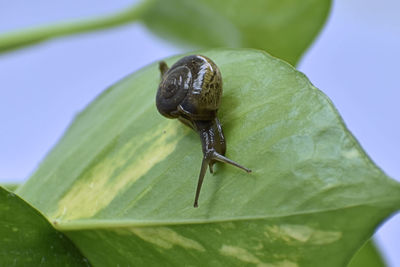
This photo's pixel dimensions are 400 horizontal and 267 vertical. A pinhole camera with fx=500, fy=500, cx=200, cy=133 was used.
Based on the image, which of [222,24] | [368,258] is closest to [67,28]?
[222,24]

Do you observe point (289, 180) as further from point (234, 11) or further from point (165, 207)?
point (234, 11)

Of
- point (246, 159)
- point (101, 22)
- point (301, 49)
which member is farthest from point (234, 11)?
point (246, 159)

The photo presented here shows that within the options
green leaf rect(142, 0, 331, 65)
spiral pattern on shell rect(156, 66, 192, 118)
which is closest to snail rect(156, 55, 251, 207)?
spiral pattern on shell rect(156, 66, 192, 118)

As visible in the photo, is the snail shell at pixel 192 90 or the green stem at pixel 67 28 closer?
the snail shell at pixel 192 90

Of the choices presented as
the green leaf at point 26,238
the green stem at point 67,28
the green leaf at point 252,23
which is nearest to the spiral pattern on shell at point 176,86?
the green leaf at point 26,238

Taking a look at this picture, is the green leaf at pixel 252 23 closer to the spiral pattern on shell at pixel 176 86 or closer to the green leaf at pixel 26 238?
the spiral pattern on shell at pixel 176 86

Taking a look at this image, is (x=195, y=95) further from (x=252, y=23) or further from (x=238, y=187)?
(x=252, y=23)

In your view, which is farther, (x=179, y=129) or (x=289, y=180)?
(x=179, y=129)
